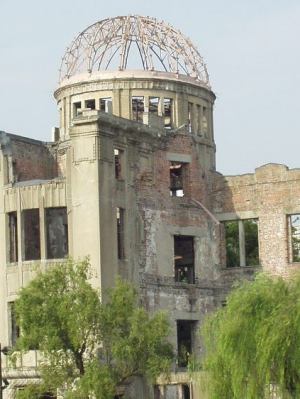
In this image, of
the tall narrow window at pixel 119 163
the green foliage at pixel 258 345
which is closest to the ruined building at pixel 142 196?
the tall narrow window at pixel 119 163

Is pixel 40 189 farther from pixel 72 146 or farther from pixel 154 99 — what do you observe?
pixel 154 99

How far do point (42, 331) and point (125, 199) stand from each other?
748 cm

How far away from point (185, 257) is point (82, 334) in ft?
32.0

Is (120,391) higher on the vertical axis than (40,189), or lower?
lower

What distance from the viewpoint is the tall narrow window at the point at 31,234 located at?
3709 cm

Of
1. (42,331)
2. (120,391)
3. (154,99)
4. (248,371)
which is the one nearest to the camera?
(248,371)

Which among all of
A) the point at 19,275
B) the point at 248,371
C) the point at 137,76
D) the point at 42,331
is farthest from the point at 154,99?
the point at 248,371

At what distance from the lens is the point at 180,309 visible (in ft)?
129

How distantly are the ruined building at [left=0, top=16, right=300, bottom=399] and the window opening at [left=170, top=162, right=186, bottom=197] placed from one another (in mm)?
45

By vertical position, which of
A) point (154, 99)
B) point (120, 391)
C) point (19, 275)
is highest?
point (154, 99)

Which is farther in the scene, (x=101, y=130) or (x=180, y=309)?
(x=180, y=309)

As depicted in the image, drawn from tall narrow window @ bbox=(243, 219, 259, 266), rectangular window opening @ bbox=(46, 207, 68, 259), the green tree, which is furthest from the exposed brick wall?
the green tree

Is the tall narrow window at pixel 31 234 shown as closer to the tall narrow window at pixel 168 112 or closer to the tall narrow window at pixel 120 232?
the tall narrow window at pixel 120 232

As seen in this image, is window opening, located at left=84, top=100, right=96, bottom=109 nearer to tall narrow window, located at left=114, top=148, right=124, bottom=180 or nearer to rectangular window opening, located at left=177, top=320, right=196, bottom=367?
tall narrow window, located at left=114, top=148, right=124, bottom=180
